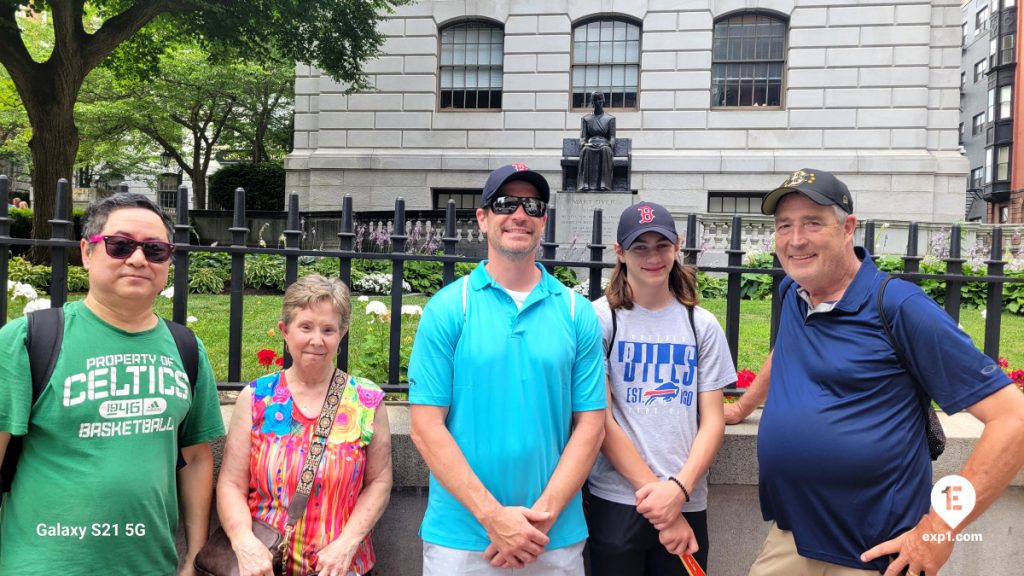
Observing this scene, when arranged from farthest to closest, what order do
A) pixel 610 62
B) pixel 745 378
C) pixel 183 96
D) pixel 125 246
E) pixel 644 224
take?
1. pixel 183 96
2. pixel 610 62
3. pixel 745 378
4. pixel 644 224
5. pixel 125 246

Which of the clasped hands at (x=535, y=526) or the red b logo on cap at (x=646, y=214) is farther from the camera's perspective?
the red b logo on cap at (x=646, y=214)

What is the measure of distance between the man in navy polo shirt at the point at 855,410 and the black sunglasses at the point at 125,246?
7.50ft

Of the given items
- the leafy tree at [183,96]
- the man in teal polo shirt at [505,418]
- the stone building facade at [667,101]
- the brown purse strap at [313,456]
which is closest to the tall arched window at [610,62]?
the stone building facade at [667,101]

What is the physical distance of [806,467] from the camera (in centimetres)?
255

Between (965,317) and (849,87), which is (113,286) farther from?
(849,87)

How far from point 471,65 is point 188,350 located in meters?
23.3

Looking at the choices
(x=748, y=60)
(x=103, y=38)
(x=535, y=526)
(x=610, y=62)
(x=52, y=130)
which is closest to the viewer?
(x=535, y=526)

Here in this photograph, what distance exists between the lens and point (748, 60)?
2325cm

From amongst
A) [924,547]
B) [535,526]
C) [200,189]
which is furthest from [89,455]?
[200,189]

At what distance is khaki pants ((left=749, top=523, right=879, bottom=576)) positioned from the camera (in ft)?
8.49

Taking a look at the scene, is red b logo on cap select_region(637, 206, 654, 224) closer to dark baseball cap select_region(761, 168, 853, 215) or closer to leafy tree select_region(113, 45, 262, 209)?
dark baseball cap select_region(761, 168, 853, 215)

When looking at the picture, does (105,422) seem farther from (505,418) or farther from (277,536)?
(505,418)

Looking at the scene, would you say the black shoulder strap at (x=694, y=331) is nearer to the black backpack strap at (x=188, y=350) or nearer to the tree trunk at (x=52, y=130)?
the black backpack strap at (x=188, y=350)

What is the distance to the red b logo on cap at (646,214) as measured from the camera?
284cm
